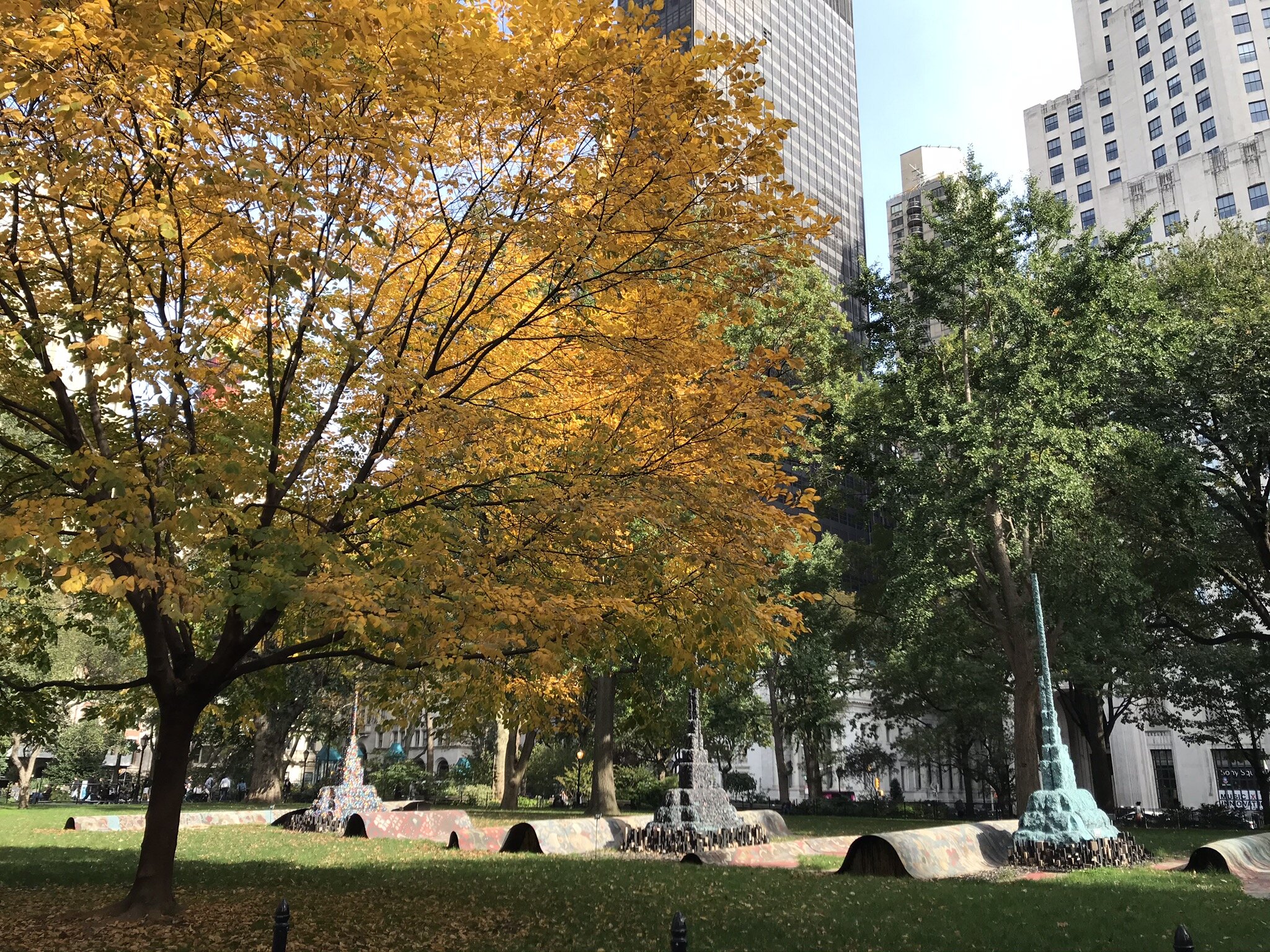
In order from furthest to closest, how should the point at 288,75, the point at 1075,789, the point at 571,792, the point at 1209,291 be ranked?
1. the point at 571,792
2. the point at 1209,291
3. the point at 1075,789
4. the point at 288,75

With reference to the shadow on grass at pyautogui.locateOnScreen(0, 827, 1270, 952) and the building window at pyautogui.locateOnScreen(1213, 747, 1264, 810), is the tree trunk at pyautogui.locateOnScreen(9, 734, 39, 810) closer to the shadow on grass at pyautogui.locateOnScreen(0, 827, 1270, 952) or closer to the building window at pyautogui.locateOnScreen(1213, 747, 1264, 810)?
the shadow on grass at pyautogui.locateOnScreen(0, 827, 1270, 952)

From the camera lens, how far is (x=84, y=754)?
180ft

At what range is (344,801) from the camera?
80.4 feet

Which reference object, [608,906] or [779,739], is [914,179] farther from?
[608,906]

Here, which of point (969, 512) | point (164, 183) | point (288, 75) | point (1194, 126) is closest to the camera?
point (288, 75)

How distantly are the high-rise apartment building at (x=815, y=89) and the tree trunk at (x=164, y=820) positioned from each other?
4008 inches

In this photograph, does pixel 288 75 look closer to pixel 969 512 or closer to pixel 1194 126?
pixel 969 512

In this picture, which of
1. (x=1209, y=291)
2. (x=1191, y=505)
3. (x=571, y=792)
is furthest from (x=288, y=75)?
(x=571, y=792)

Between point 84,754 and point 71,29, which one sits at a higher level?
point 71,29

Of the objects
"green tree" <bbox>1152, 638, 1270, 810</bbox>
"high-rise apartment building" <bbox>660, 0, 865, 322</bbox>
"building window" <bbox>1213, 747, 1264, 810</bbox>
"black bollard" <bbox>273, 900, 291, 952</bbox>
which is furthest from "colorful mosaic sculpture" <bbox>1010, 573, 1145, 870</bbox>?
"high-rise apartment building" <bbox>660, 0, 865, 322</bbox>

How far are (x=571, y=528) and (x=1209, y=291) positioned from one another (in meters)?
25.8

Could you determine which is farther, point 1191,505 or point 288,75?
point 1191,505

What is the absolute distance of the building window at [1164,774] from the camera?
55.7 m

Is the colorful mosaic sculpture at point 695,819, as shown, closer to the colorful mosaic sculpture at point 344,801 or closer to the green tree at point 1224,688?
the colorful mosaic sculpture at point 344,801
